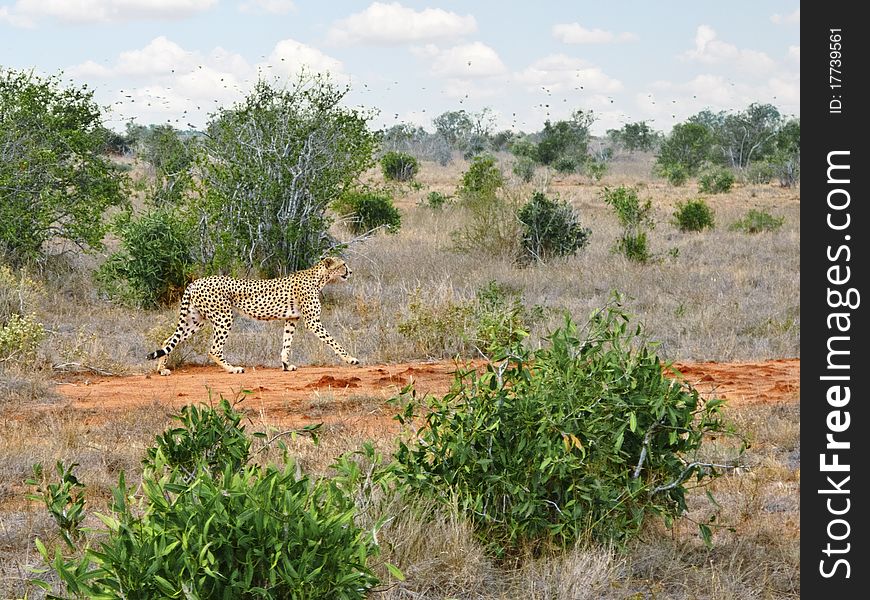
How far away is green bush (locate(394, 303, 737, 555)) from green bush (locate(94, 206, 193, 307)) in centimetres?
836

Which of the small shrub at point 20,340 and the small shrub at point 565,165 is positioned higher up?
the small shrub at point 565,165

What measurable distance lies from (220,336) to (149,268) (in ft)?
10.9

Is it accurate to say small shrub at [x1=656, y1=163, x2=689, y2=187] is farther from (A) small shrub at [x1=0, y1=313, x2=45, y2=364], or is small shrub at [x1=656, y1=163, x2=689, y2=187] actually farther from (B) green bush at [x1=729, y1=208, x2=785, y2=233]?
(A) small shrub at [x1=0, y1=313, x2=45, y2=364]

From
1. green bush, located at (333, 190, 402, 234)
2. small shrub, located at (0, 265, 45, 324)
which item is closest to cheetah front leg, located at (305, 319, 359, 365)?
small shrub, located at (0, 265, 45, 324)

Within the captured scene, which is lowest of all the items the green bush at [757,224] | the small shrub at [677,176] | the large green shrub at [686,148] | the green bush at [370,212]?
the green bush at [757,224]

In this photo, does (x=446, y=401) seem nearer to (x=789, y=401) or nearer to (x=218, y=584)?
(x=218, y=584)

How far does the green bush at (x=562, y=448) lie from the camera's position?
4348 millimetres

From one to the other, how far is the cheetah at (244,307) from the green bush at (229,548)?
20.1 ft

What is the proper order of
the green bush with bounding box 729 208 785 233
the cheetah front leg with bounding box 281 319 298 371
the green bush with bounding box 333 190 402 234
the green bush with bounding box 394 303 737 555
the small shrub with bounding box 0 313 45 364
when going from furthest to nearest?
1. the green bush with bounding box 729 208 785 233
2. the green bush with bounding box 333 190 402 234
3. the cheetah front leg with bounding box 281 319 298 371
4. the small shrub with bounding box 0 313 45 364
5. the green bush with bounding box 394 303 737 555

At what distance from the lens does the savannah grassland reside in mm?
4176

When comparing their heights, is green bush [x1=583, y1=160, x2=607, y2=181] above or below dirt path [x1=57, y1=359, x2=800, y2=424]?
above

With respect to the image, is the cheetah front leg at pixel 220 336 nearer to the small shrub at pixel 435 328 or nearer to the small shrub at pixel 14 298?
the small shrub at pixel 435 328

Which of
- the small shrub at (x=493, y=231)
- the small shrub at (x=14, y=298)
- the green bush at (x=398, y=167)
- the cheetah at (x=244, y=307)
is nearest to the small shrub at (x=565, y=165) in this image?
the green bush at (x=398, y=167)

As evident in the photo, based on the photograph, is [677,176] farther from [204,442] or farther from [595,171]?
[204,442]
